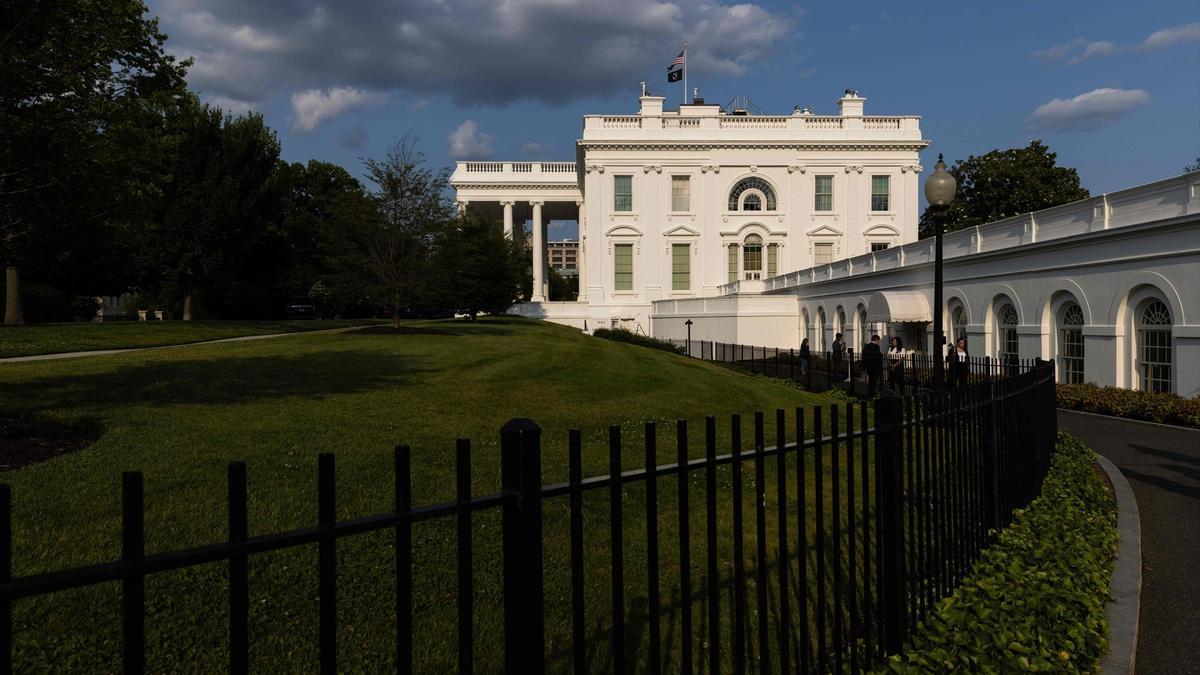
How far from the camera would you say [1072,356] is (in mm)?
23141

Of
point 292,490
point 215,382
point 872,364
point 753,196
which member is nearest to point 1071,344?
point 872,364

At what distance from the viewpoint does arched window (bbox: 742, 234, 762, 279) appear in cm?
5988

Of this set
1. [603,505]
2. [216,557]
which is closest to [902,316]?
[603,505]

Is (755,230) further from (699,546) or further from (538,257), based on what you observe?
(699,546)

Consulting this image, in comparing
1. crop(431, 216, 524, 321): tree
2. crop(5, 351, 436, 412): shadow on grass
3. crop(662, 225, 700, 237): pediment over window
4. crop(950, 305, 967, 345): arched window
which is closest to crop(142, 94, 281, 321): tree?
crop(431, 216, 524, 321): tree

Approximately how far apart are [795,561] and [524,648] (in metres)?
4.58

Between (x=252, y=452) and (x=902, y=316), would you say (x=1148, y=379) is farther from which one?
(x=252, y=452)

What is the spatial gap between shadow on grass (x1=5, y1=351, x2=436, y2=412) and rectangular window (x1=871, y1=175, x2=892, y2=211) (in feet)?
169

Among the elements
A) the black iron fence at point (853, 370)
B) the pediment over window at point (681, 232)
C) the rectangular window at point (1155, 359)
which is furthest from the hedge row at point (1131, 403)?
the pediment over window at point (681, 232)

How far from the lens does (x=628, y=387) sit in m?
17.0

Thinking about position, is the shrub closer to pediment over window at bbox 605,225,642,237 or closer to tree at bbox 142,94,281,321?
pediment over window at bbox 605,225,642,237

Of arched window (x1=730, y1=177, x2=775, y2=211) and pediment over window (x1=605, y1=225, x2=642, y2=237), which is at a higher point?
arched window (x1=730, y1=177, x2=775, y2=211)

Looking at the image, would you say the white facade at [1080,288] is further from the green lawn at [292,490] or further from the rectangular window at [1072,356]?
the green lawn at [292,490]

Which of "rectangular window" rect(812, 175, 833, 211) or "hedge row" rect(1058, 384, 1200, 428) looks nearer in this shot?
"hedge row" rect(1058, 384, 1200, 428)
